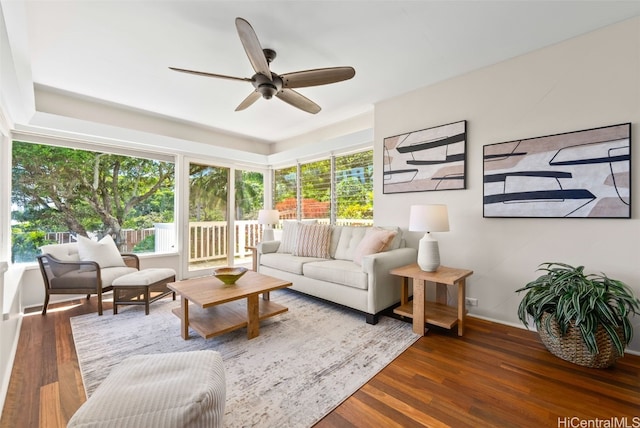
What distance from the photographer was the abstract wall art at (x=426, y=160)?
293 cm

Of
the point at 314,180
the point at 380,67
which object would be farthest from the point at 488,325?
the point at 314,180

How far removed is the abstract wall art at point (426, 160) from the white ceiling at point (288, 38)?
613 mm

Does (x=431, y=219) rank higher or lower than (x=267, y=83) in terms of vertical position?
lower

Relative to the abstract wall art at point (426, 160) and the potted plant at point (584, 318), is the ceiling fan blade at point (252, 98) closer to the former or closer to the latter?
the abstract wall art at point (426, 160)

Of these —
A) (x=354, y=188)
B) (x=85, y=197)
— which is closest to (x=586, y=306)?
(x=354, y=188)

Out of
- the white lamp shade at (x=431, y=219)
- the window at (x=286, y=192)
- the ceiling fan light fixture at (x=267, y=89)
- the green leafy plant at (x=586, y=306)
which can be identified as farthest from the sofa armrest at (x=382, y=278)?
the window at (x=286, y=192)

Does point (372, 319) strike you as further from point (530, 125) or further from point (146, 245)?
point (146, 245)

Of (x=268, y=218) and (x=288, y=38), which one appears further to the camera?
(x=268, y=218)

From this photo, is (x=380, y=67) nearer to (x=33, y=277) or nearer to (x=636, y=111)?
(x=636, y=111)

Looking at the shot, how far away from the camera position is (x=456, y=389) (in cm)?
168

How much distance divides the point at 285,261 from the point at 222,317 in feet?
4.09

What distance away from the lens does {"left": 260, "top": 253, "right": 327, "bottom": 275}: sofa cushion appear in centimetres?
340

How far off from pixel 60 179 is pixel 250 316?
11.2ft

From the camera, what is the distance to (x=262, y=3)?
6.36ft
